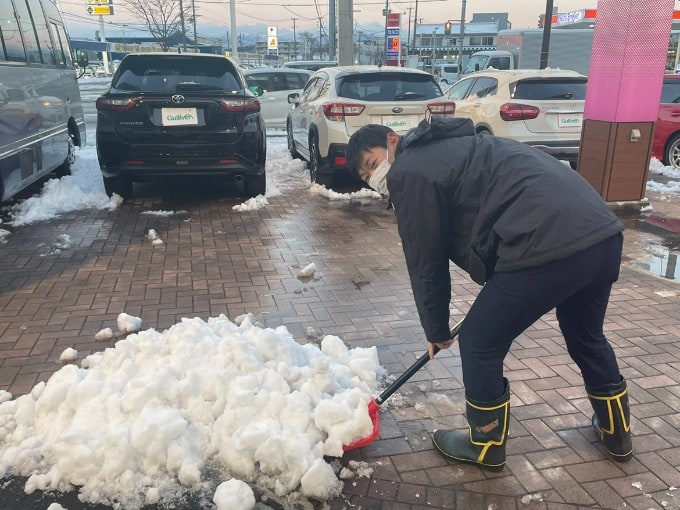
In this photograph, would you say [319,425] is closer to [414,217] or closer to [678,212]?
[414,217]

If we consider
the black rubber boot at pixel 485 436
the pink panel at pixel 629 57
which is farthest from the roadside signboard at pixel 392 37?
the black rubber boot at pixel 485 436

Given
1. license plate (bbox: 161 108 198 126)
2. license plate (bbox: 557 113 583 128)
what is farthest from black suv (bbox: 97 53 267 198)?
license plate (bbox: 557 113 583 128)

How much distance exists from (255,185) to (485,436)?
590cm

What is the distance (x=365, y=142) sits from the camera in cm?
260

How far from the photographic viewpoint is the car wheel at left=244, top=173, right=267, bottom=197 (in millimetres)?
7913

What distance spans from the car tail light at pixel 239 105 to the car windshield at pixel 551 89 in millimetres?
4206

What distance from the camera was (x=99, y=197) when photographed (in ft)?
26.1

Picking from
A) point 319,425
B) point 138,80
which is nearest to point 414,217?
point 319,425

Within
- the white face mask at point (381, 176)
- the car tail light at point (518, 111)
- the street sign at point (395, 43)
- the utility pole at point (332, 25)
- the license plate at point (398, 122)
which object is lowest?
the license plate at point (398, 122)

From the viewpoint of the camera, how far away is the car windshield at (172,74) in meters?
7.28

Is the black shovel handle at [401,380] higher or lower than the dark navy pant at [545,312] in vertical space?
lower

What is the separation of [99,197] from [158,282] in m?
3.51

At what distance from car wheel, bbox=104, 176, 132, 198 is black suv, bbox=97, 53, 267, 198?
220mm

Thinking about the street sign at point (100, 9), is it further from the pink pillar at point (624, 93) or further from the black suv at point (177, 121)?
the pink pillar at point (624, 93)
